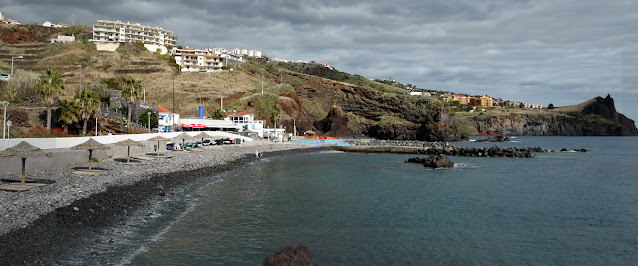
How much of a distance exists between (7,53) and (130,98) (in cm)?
8416

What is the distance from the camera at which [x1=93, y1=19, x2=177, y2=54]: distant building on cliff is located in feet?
452

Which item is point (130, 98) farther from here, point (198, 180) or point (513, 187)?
point (513, 187)

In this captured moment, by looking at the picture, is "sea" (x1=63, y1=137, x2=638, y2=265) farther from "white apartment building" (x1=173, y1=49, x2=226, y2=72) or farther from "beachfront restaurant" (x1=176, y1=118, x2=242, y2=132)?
"white apartment building" (x1=173, y1=49, x2=226, y2=72)

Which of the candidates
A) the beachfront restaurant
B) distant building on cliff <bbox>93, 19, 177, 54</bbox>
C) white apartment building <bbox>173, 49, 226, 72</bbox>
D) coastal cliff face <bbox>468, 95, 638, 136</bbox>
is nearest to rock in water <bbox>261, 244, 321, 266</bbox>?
the beachfront restaurant

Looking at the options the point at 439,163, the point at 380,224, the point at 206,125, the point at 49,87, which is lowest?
the point at 380,224

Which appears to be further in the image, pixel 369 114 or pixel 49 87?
pixel 369 114

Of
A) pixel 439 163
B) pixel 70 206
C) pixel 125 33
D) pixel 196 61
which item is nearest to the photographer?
pixel 70 206

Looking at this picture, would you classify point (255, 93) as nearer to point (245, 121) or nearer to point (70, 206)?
point (245, 121)

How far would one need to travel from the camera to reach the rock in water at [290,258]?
9836 millimetres

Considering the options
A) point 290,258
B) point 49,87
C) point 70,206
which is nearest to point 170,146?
point 49,87

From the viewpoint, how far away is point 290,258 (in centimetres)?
1018

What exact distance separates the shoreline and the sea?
82 cm

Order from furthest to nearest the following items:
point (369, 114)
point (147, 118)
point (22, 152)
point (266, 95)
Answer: point (369, 114) < point (266, 95) < point (147, 118) < point (22, 152)

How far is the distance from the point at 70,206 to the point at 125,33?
146598mm
